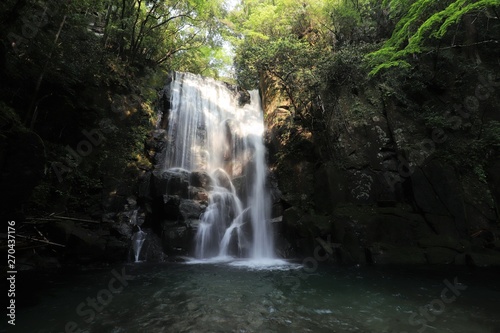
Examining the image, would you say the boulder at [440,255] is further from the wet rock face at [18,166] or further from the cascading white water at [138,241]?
the wet rock face at [18,166]

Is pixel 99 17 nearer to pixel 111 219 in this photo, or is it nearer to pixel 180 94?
pixel 180 94

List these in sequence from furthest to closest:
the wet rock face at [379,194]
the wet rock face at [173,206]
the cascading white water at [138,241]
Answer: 1. the wet rock face at [173,206]
2. the cascading white water at [138,241]
3. the wet rock face at [379,194]

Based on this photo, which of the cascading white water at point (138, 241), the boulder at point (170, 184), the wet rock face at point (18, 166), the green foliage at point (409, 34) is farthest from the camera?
the boulder at point (170, 184)

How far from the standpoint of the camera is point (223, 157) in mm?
17969

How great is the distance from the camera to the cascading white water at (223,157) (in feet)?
41.4

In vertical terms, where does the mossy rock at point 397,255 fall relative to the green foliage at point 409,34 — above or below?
below

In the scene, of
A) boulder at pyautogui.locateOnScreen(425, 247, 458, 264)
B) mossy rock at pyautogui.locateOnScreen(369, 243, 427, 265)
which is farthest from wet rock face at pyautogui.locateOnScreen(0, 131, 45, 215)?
boulder at pyautogui.locateOnScreen(425, 247, 458, 264)

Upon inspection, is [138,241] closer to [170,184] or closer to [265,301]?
[170,184]

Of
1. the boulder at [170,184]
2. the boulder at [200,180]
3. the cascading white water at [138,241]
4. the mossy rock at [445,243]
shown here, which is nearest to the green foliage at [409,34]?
the mossy rock at [445,243]

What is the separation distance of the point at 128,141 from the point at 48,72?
5364mm

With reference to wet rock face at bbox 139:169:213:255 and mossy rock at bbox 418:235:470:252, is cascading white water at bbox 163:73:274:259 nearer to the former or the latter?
wet rock face at bbox 139:169:213:255

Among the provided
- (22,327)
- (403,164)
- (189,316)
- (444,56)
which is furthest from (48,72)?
(444,56)

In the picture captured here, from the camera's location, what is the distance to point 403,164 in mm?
12586

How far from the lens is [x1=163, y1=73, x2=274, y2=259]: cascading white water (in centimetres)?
1261
